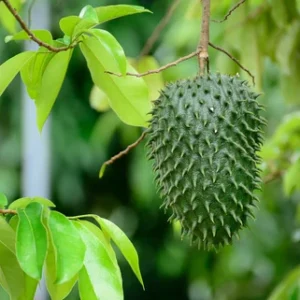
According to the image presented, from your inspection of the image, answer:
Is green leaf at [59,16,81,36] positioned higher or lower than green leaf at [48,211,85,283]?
higher

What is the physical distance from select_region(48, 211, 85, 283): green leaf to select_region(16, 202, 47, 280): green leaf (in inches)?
0.7

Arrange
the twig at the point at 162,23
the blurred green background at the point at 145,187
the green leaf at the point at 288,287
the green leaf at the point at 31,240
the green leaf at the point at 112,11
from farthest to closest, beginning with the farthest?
1. the blurred green background at the point at 145,187
2. the green leaf at the point at 288,287
3. the twig at the point at 162,23
4. the green leaf at the point at 112,11
5. the green leaf at the point at 31,240

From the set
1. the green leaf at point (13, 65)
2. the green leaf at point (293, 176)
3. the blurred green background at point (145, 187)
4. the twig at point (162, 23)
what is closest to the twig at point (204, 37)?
the green leaf at point (13, 65)

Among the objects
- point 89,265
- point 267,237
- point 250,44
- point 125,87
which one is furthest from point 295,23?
point 267,237

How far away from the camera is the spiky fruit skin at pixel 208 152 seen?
1425 mm

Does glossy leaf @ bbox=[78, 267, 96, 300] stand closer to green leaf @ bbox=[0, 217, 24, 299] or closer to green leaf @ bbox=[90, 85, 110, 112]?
green leaf @ bbox=[0, 217, 24, 299]

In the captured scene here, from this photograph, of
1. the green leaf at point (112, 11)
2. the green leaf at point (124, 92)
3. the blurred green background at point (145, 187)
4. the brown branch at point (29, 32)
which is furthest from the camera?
the blurred green background at point (145, 187)

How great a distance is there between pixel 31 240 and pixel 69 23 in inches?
14.6

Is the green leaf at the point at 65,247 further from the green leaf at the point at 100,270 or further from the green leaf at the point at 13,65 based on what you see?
the green leaf at the point at 13,65

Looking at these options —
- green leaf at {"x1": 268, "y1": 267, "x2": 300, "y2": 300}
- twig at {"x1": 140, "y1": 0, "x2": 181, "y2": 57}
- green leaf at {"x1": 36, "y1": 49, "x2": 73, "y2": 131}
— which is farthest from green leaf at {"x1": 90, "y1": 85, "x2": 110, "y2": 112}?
green leaf at {"x1": 36, "y1": 49, "x2": 73, "y2": 131}

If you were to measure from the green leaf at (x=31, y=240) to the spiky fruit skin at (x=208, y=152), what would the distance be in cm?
27

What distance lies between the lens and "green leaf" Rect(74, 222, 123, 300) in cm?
128

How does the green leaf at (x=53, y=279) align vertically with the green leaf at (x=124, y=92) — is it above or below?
below

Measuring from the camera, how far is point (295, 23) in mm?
2229
